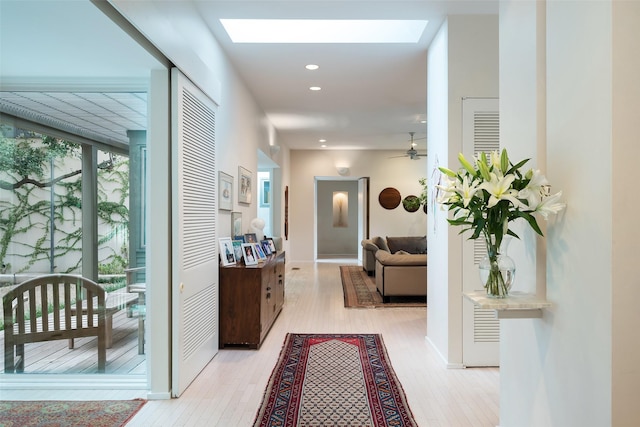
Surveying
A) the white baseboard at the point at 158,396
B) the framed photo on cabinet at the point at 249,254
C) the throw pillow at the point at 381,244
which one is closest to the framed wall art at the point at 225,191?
the framed photo on cabinet at the point at 249,254

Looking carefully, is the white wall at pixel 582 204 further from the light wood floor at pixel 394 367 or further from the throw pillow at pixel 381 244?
the throw pillow at pixel 381 244

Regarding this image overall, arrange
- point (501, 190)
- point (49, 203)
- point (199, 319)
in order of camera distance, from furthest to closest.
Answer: point (199, 319)
point (49, 203)
point (501, 190)

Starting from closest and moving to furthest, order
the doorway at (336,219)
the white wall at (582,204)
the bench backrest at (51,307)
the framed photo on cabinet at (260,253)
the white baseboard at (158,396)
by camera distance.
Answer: the white wall at (582,204)
the bench backrest at (51,307)
the white baseboard at (158,396)
the framed photo on cabinet at (260,253)
the doorway at (336,219)

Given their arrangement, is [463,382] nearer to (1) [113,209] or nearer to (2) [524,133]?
(2) [524,133]

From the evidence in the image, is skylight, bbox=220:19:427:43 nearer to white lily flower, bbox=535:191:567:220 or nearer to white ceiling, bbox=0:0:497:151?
white ceiling, bbox=0:0:497:151

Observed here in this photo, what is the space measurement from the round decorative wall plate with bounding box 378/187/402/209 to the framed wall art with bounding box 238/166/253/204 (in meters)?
5.92

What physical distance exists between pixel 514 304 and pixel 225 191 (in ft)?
9.88

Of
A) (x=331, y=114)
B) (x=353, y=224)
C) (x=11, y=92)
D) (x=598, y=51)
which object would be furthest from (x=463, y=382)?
(x=353, y=224)

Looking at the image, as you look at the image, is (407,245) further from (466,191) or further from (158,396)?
(466,191)

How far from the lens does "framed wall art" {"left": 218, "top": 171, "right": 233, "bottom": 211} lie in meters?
3.91

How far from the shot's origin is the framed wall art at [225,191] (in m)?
3.91

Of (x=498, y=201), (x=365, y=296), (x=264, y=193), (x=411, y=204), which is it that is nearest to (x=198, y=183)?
(x=498, y=201)

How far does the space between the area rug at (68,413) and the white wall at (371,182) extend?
8241 millimetres

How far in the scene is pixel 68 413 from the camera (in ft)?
8.41
